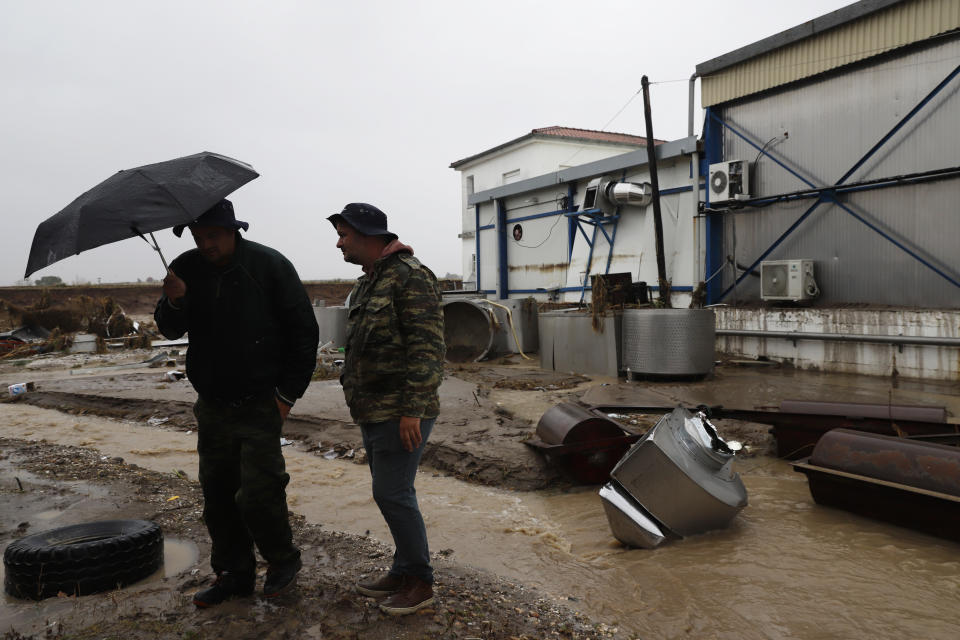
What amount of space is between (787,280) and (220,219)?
37.9 feet

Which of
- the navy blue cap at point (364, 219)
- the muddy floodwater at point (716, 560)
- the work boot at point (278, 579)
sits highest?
the navy blue cap at point (364, 219)

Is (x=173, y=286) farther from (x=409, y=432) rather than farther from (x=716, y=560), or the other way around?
(x=716, y=560)

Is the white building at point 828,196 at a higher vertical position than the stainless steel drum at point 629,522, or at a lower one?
higher

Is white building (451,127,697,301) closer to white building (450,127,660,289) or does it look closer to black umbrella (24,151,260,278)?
white building (450,127,660,289)

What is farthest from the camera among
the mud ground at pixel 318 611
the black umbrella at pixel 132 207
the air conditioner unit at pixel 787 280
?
the air conditioner unit at pixel 787 280

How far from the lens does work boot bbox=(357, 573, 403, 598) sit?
118 inches

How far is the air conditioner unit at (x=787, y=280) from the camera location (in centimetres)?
1180

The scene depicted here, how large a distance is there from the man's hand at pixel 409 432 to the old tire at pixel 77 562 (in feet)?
5.68

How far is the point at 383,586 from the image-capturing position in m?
3.02

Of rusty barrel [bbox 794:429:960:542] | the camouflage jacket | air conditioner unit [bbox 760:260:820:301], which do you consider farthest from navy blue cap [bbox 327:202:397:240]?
air conditioner unit [bbox 760:260:820:301]

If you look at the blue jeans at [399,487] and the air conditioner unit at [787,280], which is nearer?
the blue jeans at [399,487]

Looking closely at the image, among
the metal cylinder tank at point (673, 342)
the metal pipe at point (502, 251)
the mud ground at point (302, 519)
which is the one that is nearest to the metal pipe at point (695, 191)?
the metal cylinder tank at point (673, 342)

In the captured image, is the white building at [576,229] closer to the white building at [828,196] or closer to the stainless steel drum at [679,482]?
the white building at [828,196]

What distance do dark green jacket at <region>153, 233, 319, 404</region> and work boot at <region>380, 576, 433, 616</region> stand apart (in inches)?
40.1
